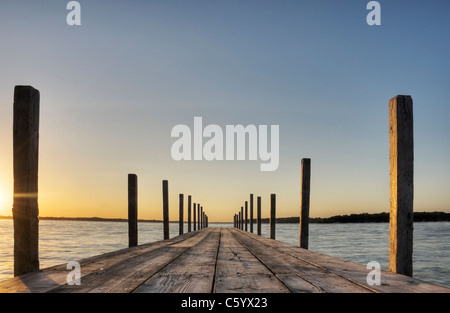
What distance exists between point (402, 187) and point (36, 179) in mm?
4247

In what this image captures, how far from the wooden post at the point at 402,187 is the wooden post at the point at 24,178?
4.19 m

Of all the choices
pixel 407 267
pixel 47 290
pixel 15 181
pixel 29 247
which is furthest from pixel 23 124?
pixel 407 267

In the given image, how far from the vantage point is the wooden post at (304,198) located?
36.3ft

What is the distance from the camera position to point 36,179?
463 centimetres

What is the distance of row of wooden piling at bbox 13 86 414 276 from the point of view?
4.51m

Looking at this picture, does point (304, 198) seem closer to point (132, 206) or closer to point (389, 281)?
point (132, 206)

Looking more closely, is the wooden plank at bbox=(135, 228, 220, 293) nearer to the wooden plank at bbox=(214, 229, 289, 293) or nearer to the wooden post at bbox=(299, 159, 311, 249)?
the wooden plank at bbox=(214, 229, 289, 293)

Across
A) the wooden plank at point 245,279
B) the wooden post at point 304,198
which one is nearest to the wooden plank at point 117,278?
the wooden plank at point 245,279

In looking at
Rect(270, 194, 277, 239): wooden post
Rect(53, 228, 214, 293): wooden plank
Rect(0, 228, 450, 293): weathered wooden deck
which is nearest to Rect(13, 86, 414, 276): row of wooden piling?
Rect(0, 228, 450, 293): weathered wooden deck

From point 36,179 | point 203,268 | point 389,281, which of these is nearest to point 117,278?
point 203,268

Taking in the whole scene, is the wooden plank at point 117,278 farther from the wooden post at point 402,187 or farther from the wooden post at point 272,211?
the wooden post at point 272,211

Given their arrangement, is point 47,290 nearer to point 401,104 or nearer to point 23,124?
point 23,124

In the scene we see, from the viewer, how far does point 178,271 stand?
456 centimetres
